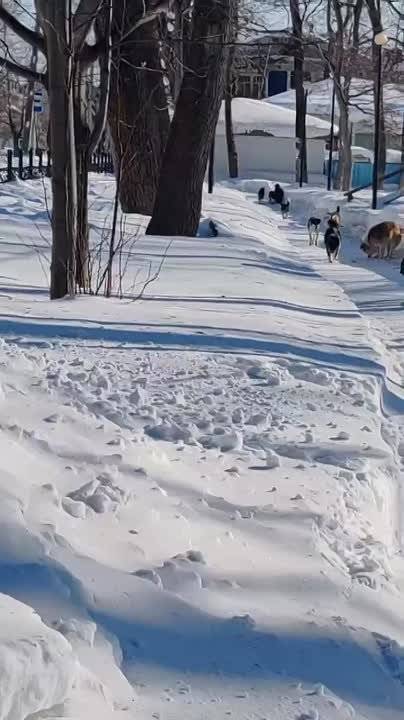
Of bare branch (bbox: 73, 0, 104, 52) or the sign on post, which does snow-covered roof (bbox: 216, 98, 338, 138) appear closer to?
the sign on post

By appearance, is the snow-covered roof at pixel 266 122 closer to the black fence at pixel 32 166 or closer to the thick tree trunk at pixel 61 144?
the black fence at pixel 32 166

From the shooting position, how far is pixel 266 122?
2475 inches

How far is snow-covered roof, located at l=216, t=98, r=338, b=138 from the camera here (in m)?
62.4

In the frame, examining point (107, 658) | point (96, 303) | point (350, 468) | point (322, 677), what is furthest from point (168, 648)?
point (96, 303)

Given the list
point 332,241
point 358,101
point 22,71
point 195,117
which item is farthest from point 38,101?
point 358,101

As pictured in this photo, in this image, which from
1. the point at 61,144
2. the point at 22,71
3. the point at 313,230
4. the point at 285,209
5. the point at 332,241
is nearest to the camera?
the point at 61,144

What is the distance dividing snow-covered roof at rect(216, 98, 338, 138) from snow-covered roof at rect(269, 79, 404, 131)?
1944 millimetres

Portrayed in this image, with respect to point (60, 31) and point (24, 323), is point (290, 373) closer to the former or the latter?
point (24, 323)

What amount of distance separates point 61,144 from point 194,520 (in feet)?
17.6

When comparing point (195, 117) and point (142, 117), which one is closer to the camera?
point (195, 117)

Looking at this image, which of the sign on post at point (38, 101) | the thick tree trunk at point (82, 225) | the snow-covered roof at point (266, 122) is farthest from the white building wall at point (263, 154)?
the thick tree trunk at point (82, 225)

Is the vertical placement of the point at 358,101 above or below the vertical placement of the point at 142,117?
above

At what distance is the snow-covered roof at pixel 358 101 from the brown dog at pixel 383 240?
26649 mm

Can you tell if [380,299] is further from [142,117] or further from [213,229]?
[142,117]
